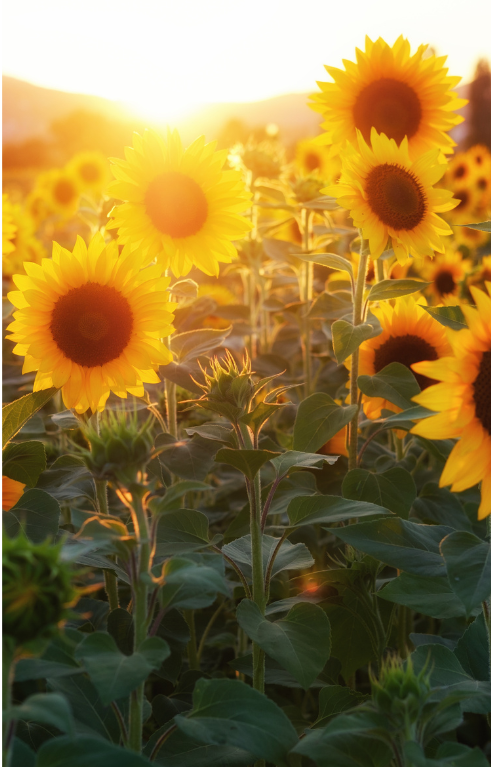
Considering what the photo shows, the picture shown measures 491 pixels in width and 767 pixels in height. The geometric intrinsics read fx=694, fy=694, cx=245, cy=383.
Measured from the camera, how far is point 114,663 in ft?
2.45

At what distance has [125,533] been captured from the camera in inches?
31.4

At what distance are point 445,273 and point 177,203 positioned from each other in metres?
2.32

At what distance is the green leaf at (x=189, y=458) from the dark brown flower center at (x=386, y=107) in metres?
0.95

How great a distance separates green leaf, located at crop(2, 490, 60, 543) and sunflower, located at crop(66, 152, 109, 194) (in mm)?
5092

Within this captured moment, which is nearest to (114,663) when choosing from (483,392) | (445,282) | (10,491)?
(483,392)

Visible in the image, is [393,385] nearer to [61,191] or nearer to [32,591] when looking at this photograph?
[32,591]

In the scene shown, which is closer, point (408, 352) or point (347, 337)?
point (347, 337)

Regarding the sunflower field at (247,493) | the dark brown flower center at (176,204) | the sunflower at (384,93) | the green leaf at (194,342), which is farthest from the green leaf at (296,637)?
the sunflower at (384,93)

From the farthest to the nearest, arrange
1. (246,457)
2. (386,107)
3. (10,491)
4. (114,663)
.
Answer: (386,107), (10,491), (246,457), (114,663)

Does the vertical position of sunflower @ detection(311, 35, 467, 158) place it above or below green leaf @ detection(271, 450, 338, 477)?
above

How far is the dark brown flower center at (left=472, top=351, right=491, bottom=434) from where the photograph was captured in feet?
2.93

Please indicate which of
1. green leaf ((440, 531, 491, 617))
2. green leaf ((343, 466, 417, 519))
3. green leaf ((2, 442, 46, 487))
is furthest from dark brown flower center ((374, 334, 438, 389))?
green leaf ((2, 442, 46, 487))

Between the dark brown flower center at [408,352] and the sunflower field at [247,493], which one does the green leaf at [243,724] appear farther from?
the dark brown flower center at [408,352]

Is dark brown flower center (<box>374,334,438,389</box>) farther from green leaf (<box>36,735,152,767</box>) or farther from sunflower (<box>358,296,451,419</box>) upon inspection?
green leaf (<box>36,735,152,767</box>)
